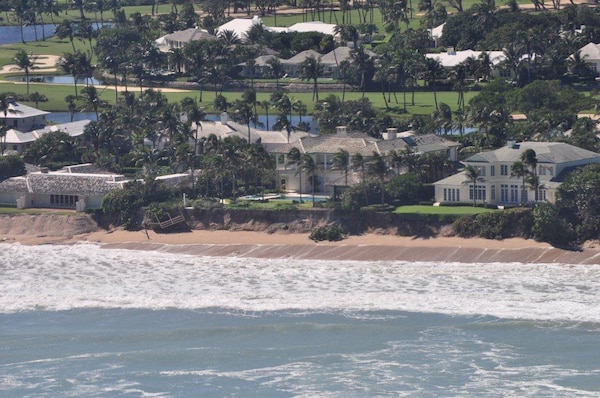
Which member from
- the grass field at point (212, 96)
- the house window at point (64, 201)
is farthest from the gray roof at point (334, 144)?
the grass field at point (212, 96)

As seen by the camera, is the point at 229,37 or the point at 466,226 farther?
the point at 229,37

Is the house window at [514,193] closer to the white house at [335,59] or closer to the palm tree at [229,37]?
the white house at [335,59]

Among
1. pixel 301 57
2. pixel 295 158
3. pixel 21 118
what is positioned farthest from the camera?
pixel 301 57

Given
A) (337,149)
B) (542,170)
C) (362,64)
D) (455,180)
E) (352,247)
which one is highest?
(362,64)

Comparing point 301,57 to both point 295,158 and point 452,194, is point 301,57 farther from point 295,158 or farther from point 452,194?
point 452,194

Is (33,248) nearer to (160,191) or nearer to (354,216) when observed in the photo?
(160,191)

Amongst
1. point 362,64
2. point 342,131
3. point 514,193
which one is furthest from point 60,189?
point 362,64

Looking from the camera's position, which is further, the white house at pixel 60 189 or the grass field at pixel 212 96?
the grass field at pixel 212 96

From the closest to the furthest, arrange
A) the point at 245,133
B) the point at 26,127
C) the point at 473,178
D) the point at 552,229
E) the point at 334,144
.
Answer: the point at 552,229 < the point at 473,178 < the point at 334,144 < the point at 245,133 < the point at 26,127
